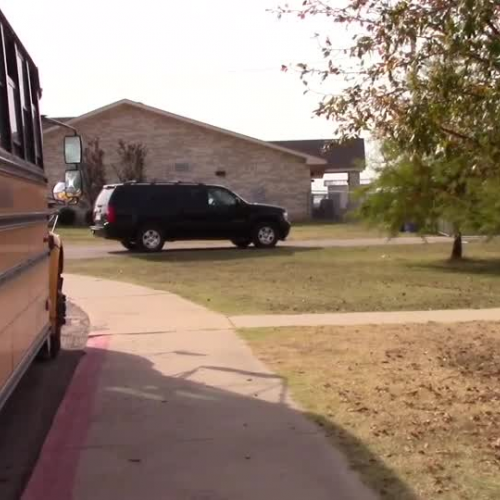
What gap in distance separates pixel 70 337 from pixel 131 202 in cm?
1424

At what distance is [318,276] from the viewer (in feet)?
61.1

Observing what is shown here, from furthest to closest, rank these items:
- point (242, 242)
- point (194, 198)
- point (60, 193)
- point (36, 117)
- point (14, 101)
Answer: point (242, 242), point (194, 198), point (60, 193), point (36, 117), point (14, 101)

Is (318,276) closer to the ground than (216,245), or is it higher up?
higher up

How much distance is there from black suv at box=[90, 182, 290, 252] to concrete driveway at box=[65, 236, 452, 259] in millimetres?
827

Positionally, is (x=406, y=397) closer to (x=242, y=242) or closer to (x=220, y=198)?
(x=220, y=198)

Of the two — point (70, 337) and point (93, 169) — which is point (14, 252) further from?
point (93, 169)

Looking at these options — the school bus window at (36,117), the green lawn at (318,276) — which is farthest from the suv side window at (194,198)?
the school bus window at (36,117)

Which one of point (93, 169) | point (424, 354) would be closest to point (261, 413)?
point (424, 354)

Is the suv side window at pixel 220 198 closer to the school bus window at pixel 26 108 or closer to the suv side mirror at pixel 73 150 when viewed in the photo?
the suv side mirror at pixel 73 150

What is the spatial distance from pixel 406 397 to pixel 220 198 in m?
19.0

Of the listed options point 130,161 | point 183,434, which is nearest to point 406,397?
point 183,434

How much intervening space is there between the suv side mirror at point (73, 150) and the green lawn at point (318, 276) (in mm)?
4221

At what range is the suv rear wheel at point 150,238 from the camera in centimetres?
2575

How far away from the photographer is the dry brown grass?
582 centimetres
